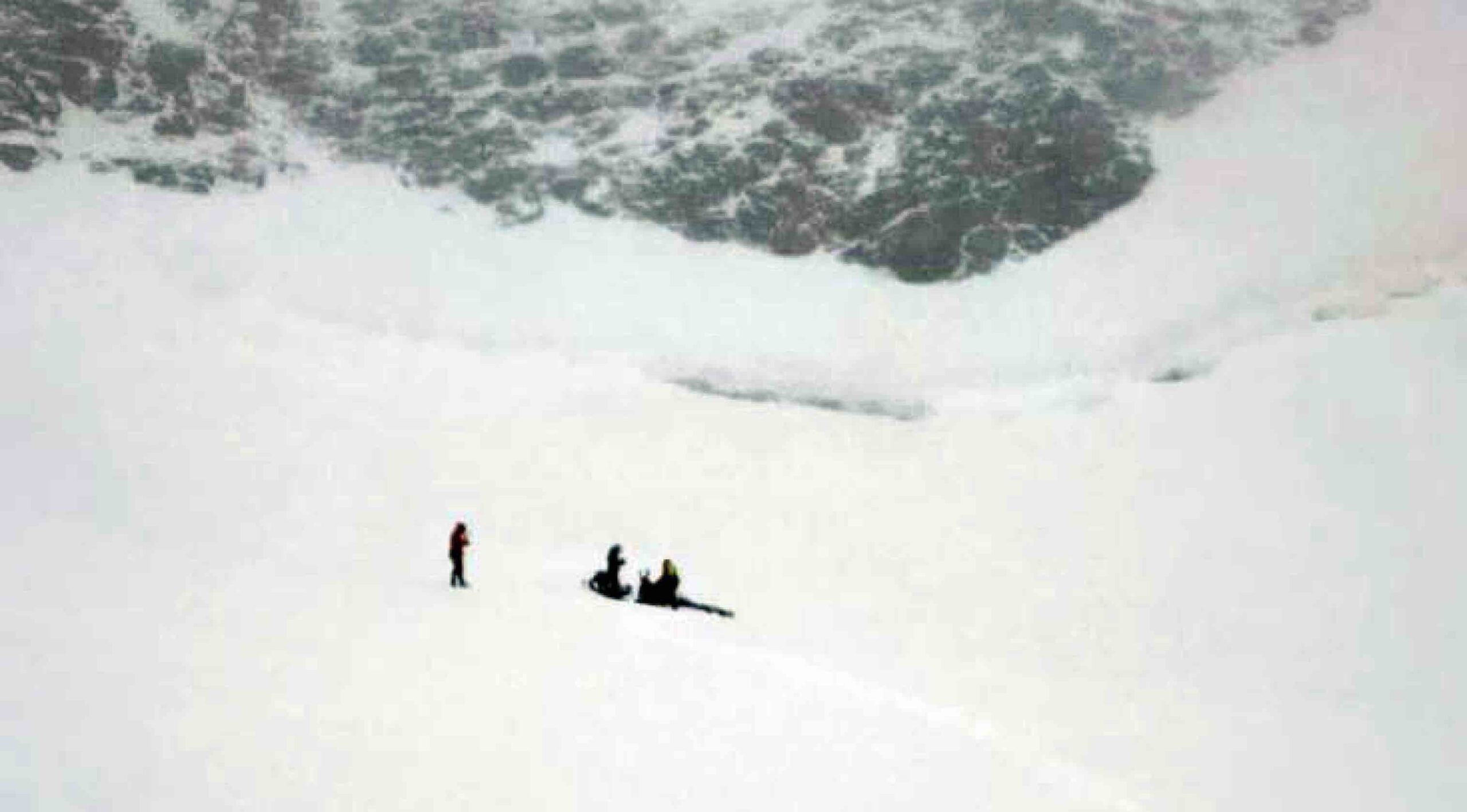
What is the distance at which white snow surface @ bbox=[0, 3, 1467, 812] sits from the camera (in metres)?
13.0

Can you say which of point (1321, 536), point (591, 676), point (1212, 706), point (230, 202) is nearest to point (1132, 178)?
point (1321, 536)

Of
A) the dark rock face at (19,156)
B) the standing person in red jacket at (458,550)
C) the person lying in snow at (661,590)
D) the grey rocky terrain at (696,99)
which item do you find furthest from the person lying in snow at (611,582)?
the dark rock face at (19,156)

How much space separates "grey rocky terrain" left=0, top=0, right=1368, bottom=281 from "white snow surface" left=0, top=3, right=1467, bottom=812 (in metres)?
2.44

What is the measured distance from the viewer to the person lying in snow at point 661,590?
74.8ft

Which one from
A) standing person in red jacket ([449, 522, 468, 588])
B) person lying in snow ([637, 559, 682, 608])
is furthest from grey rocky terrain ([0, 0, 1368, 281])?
standing person in red jacket ([449, 522, 468, 588])

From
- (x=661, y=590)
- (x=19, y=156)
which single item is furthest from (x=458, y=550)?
(x=19, y=156)

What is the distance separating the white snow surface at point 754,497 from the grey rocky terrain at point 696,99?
2.44 metres

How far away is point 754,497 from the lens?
4175cm

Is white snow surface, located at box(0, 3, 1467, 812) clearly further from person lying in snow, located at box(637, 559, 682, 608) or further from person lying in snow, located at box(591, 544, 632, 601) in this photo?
person lying in snow, located at box(637, 559, 682, 608)

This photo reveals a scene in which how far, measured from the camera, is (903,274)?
6362cm

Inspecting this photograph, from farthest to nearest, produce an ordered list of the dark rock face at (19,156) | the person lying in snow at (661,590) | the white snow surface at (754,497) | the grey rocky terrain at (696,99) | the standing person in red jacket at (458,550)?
1. the grey rocky terrain at (696,99)
2. the dark rock face at (19,156)
3. the person lying in snow at (661,590)
4. the standing person in red jacket at (458,550)
5. the white snow surface at (754,497)

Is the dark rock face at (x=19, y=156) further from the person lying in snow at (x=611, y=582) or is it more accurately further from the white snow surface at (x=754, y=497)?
the person lying in snow at (x=611, y=582)

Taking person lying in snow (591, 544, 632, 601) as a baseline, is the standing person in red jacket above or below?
above

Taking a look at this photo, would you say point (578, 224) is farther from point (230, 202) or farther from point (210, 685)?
point (210, 685)
